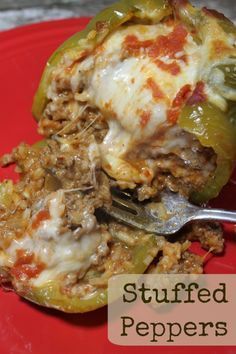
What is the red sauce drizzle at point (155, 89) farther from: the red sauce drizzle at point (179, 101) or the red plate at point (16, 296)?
the red plate at point (16, 296)

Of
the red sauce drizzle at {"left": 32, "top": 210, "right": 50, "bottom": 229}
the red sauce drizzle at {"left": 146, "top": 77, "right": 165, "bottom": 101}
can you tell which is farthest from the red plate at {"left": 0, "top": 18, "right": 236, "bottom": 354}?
the red sauce drizzle at {"left": 146, "top": 77, "right": 165, "bottom": 101}

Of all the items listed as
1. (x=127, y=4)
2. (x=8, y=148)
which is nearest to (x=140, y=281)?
(x=8, y=148)

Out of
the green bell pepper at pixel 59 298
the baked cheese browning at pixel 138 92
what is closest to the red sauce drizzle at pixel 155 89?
the baked cheese browning at pixel 138 92

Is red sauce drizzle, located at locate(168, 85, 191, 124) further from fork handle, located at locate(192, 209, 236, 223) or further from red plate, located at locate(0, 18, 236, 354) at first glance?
red plate, located at locate(0, 18, 236, 354)

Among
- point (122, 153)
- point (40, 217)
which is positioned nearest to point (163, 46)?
point (122, 153)

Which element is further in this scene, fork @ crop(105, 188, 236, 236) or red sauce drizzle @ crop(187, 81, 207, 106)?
fork @ crop(105, 188, 236, 236)

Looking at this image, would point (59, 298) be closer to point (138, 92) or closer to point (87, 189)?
point (87, 189)

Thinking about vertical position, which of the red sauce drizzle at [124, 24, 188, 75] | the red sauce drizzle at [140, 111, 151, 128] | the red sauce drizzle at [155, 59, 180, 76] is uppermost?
the red sauce drizzle at [124, 24, 188, 75]
